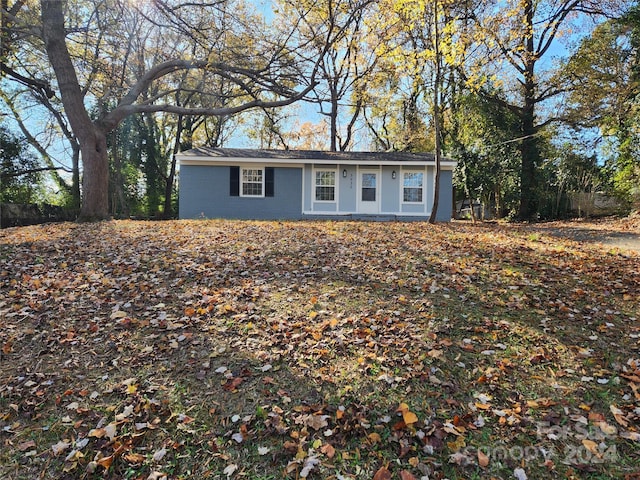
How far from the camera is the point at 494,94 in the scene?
17.2 meters

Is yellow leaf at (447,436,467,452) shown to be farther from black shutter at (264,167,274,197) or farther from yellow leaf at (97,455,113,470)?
black shutter at (264,167,274,197)

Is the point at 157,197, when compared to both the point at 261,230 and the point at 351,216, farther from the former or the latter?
the point at 261,230

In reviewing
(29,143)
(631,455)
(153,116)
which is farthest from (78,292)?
(153,116)

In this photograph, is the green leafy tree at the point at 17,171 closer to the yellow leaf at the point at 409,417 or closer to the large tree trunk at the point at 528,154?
the yellow leaf at the point at 409,417

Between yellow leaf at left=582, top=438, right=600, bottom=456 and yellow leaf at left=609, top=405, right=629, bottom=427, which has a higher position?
yellow leaf at left=609, top=405, right=629, bottom=427

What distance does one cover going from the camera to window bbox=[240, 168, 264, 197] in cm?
1403

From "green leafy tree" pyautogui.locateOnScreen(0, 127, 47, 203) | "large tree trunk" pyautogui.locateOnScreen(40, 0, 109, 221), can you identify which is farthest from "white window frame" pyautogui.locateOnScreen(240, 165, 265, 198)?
"green leafy tree" pyautogui.locateOnScreen(0, 127, 47, 203)

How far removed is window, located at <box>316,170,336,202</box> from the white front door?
3.39 feet

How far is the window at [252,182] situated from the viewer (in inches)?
552

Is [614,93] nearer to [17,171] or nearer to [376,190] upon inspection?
[376,190]

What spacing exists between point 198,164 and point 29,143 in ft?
32.7

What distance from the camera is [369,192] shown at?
46.8 ft

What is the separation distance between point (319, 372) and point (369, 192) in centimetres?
1180

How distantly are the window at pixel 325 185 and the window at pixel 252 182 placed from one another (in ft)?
7.10
